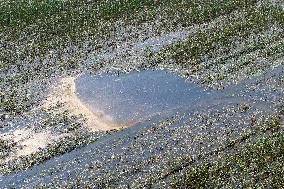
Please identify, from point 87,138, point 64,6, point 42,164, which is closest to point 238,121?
point 87,138

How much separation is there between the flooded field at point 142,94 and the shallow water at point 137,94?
0.18ft

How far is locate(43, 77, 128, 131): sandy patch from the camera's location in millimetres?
22922

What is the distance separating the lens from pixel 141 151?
20828mm

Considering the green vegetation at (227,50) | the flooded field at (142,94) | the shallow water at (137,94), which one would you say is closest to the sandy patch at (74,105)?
the flooded field at (142,94)

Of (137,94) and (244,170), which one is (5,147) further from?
(244,170)

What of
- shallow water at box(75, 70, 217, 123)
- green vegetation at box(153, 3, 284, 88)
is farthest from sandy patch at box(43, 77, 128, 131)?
green vegetation at box(153, 3, 284, 88)

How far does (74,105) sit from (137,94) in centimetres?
335

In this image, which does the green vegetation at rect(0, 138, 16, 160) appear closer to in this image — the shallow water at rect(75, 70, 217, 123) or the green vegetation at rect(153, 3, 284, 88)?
the shallow water at rect(75, 70, 217, 123)

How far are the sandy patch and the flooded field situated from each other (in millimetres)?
58

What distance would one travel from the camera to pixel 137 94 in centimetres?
2527

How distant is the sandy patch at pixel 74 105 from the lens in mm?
22922

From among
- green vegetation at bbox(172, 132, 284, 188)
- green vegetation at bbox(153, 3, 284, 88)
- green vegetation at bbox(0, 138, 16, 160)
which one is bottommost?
green vegetation at bbox(172, 132, 284, 188)

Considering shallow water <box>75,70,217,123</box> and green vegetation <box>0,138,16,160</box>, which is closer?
green vegetation <box>0,138,16,160</box>

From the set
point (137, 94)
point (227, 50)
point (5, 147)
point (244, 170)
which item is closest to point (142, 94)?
point (137, 94)
